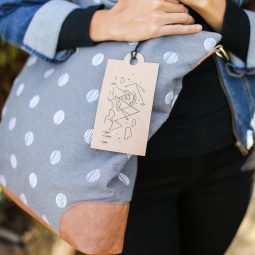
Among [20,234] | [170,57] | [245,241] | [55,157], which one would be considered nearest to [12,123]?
[55,157]

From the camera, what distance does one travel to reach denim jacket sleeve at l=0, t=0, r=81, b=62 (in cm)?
93

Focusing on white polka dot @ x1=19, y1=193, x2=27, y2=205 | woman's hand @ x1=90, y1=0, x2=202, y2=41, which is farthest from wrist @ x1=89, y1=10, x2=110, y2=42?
white polka dot @ x1=19, y1=193, x2=27, y2=205

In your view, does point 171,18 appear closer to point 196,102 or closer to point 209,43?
point 209,43

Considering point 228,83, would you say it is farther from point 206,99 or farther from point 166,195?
point 166,195

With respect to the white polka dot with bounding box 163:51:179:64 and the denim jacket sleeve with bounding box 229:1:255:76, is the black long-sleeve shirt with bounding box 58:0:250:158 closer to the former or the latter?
the denim jacket sleeve with bounding box 229:1:255:76

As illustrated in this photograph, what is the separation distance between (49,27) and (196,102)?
1.14 ft

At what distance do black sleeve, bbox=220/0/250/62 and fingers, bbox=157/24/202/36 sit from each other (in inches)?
3.8

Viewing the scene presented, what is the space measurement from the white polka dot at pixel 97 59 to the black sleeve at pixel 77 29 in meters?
0.04

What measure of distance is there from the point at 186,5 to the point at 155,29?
0.11 m

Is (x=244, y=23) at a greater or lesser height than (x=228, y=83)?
greater

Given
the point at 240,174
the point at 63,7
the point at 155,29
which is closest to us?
the point at 155,29

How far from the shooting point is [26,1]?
0.96 metres

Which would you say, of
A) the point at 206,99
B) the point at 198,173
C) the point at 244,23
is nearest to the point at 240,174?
the point at 198,173

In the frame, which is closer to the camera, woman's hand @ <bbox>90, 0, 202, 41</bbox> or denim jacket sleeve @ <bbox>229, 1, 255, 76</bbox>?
woman's hand @ <bbox>90, 0, 202, 41</bbox>
